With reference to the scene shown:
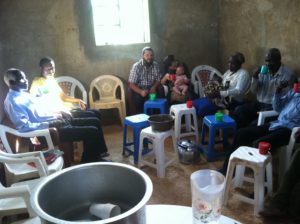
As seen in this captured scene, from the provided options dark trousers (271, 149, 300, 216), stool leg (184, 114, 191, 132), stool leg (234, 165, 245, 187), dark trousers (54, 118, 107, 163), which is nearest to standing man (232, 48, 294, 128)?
stool leg (184, 114, 191, 132)

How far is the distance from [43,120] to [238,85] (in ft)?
7.44

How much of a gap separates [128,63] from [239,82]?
1.80 metres

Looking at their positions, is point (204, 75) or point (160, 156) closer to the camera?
point (160, 156)

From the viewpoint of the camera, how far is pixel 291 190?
7.07ft

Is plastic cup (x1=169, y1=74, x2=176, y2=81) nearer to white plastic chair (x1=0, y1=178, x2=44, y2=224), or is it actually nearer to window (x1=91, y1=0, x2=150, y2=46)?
window (x1=91, y1=0, x2=150, y2=46)

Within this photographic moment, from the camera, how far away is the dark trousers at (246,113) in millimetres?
3340

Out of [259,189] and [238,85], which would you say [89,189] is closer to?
[259,189]

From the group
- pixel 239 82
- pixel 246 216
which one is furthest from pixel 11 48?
pixel 246 216

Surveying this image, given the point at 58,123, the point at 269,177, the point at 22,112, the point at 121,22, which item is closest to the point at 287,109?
the point at 269,177

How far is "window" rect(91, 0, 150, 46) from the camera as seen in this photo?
179 inches

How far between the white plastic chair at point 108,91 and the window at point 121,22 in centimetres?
57

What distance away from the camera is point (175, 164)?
3168 millimetres

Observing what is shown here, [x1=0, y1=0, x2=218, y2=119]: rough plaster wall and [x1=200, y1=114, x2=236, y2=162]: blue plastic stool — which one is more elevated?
[x1=0, y1=0, x2=218, y2=119]: rough plaster wall

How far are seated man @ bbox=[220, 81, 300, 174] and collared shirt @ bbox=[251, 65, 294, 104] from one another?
32 cm
